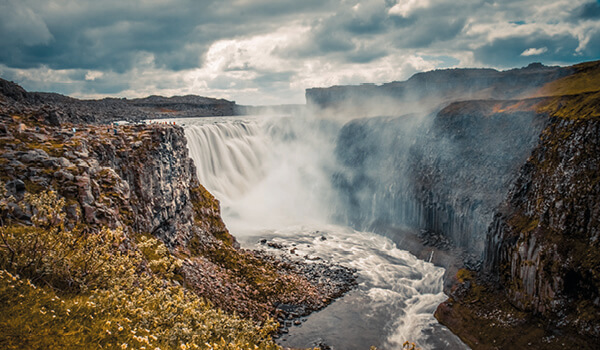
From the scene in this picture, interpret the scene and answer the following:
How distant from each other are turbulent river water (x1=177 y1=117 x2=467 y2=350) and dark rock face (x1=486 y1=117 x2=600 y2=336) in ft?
26.7

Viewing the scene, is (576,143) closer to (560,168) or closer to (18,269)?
(560,168)

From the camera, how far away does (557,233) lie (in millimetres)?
31078

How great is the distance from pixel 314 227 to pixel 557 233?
41.0 meters

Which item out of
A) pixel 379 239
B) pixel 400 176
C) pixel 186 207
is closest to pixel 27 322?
pixel 186 207

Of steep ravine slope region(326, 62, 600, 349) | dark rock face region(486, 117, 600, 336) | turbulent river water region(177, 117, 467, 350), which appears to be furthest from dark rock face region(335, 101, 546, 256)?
dark rock face region(486, 117, 600, 336)

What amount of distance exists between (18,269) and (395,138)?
67.7 metres

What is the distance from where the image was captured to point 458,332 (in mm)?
33531

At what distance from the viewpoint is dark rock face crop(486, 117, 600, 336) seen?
92.3 ft

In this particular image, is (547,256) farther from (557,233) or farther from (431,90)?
(431,90)

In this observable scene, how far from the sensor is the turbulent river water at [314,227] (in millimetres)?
34469

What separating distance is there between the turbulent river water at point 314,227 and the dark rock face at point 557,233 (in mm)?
8126

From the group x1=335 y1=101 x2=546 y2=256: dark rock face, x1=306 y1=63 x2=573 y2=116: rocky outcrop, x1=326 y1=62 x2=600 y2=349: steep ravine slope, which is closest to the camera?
x1=326 y1=62 x2=600 y2=349: steep ravine slope

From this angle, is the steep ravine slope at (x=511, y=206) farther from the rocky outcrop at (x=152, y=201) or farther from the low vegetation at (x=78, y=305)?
the low vegetation at (x=78, y=305)

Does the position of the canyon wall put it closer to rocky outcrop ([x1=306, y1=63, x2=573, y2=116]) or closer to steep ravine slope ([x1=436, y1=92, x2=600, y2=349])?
steep ravine slope ([x1=436, y1=92, x2=600, y2=349])
